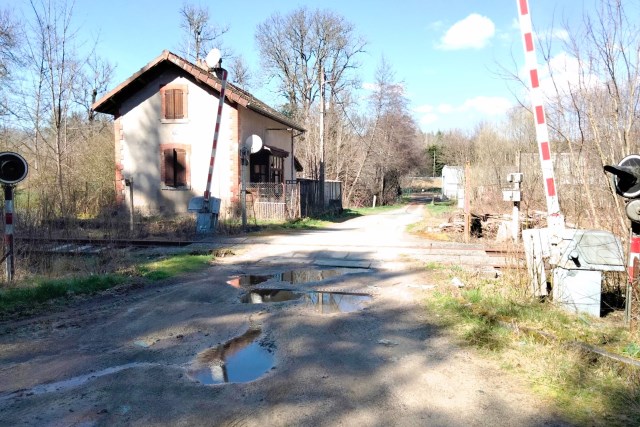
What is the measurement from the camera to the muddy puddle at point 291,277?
8.56 meters

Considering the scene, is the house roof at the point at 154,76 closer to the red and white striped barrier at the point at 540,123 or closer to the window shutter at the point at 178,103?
the window shutter at the point at 178,103

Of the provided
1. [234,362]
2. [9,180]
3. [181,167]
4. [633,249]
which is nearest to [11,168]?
[9,180]

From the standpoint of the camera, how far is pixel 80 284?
755cm

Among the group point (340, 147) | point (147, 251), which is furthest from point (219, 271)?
point (340, 147)

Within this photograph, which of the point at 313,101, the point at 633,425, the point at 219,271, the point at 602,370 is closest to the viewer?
the point at 633,425

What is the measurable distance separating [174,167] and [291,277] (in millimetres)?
14955

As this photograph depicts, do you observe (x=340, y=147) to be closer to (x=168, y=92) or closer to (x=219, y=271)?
(x=168, y=92)

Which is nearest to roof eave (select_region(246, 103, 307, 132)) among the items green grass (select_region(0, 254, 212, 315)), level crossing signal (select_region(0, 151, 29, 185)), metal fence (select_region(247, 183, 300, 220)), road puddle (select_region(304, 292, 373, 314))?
metal fence (select_region(247, 183, 300, 220))

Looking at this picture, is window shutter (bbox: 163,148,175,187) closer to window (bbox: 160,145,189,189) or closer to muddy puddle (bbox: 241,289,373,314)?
window (bbox: 160,145,189,189)

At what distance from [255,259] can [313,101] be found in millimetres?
38719

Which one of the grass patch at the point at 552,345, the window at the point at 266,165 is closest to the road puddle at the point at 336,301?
the grass patch at the point at 552,345

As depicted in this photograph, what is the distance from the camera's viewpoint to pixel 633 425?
3.33m

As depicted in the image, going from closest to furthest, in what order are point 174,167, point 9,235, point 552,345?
point 552,345
point 9,235
point 174,167

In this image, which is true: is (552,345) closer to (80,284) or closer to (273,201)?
(80,284)
